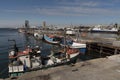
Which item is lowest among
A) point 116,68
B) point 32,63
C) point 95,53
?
point 95,53

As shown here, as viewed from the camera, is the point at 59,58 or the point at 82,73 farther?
the point at 59,58

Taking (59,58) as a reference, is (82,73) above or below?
above

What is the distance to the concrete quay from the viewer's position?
10.6 m

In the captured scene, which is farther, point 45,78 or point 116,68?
point 116,68

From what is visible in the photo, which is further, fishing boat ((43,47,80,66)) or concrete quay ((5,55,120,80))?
fishing boat ((43,47,80,66))

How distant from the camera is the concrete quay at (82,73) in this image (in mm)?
10562

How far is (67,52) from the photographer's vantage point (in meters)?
23.7

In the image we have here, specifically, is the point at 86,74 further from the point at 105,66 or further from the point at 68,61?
the point at 68,61

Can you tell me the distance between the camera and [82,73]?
449 inches

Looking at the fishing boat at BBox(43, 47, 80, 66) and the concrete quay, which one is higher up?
the concrete quay

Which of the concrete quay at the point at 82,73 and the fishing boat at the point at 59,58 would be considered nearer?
the concrete quay at the point at 82,73

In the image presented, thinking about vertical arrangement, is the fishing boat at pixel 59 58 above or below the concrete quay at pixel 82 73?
below

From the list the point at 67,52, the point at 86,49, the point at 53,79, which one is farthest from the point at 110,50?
the point at 53,79

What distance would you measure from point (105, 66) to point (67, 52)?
11.0m
